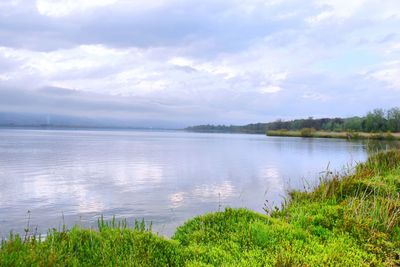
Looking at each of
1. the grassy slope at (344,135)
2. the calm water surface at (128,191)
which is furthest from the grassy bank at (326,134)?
the calm water surface at (128,191)

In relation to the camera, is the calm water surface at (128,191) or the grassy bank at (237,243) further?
the calm water surface at (128,191)

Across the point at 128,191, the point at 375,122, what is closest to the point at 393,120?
the point at 375,122

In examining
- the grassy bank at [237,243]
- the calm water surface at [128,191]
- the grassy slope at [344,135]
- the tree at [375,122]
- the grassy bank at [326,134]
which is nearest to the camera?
the grassy bank at [237,243]

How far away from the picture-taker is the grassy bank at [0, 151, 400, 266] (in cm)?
522

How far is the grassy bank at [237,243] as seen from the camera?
17.1 feet

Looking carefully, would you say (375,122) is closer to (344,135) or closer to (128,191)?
(344,135)

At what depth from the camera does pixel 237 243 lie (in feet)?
21.4

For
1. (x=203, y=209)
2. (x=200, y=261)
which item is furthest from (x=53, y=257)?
(x=203, y=209)

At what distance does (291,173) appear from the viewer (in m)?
25.0

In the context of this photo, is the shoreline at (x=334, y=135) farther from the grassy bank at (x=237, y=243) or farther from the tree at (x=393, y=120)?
the grassy bank at (x=237, y=243)

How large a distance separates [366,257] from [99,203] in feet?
35.7

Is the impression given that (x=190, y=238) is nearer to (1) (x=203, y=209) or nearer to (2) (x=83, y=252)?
(2) (x=83, y=252)

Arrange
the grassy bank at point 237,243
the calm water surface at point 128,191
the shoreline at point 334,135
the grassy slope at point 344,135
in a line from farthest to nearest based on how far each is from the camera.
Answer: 1. the shoreline at point 334,135
2. the grassy slope at point 344,135
3. the calm water surface at point 128,191
4. the grassy bank at point 237,243

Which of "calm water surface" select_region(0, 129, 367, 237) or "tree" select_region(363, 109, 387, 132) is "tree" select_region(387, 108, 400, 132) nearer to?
"tree" select_region(363, 109, 387, 132)
